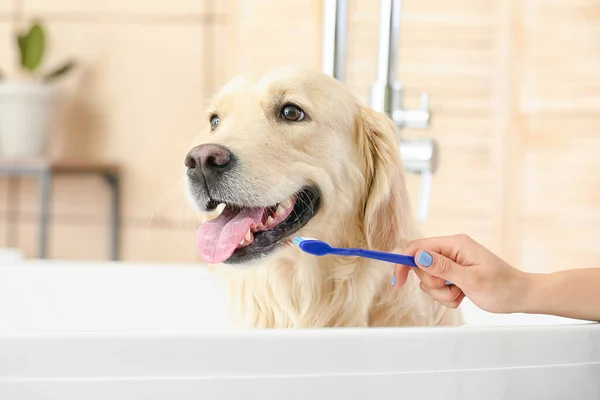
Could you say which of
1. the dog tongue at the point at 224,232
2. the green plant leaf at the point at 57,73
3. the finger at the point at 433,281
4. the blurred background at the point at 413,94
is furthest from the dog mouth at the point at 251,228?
the green plant leaf at the point at 57,73

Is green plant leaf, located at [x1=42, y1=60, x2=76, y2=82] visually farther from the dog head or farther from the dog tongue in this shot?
the dog tongue

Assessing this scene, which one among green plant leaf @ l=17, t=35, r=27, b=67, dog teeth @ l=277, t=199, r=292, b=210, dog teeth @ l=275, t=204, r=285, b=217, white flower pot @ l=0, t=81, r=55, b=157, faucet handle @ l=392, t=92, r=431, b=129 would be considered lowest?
white flower pot @ l=0, t=81, r=55, b=157

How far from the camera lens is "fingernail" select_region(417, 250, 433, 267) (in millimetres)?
922

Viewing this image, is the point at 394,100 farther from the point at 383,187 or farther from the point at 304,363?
the point at 304,363

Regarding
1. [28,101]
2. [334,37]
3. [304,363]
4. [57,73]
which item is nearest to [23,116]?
[28,101]

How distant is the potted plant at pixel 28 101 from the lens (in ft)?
9.78

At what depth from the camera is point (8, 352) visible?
0.80m

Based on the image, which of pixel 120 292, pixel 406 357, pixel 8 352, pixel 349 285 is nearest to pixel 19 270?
pixel 120 292

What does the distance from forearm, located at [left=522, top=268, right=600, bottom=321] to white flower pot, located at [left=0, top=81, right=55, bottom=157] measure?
2.49m

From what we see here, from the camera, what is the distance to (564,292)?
0.95 meters

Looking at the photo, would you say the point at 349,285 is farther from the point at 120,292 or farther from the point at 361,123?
the point at 120,292

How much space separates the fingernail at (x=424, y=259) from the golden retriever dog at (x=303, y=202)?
0.86 ft

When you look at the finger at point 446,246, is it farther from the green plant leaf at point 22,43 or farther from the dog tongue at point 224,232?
the green plant leaf at point 22,43

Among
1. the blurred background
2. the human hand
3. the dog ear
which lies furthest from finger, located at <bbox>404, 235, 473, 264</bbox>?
the blurred background
